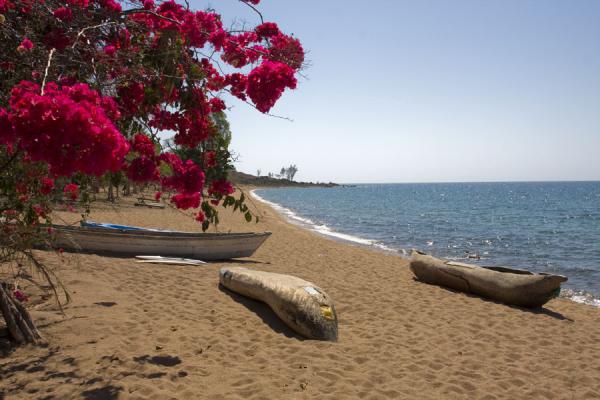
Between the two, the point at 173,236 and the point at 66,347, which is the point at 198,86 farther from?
the point at 173,236

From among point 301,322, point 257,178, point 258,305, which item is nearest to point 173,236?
point 258,305

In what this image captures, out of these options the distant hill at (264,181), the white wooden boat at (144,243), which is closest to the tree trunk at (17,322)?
the white wooden boat at (144,243)

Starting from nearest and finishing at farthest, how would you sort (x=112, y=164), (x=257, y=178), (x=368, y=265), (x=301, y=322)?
(x=112, y=164) → (x=301, y=322) → (x=368, y=265) → (x=257, y=178)

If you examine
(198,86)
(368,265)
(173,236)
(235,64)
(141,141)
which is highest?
(235,64)

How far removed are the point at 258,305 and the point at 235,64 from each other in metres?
4.05

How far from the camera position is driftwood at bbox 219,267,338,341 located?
18.4ft

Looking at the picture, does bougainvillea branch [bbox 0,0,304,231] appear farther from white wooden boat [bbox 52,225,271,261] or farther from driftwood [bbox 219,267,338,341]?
white wooden boat [bbox 52,225,271,261]

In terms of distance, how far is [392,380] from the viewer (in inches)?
181

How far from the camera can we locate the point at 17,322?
14.8ft

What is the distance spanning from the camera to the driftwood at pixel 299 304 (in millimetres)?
5621

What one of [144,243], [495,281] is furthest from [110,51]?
[495,281]

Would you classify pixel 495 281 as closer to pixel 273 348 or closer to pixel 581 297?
pixel 581 297

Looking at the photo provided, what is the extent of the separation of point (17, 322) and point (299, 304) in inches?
129

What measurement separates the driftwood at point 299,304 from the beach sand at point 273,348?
18 cm
